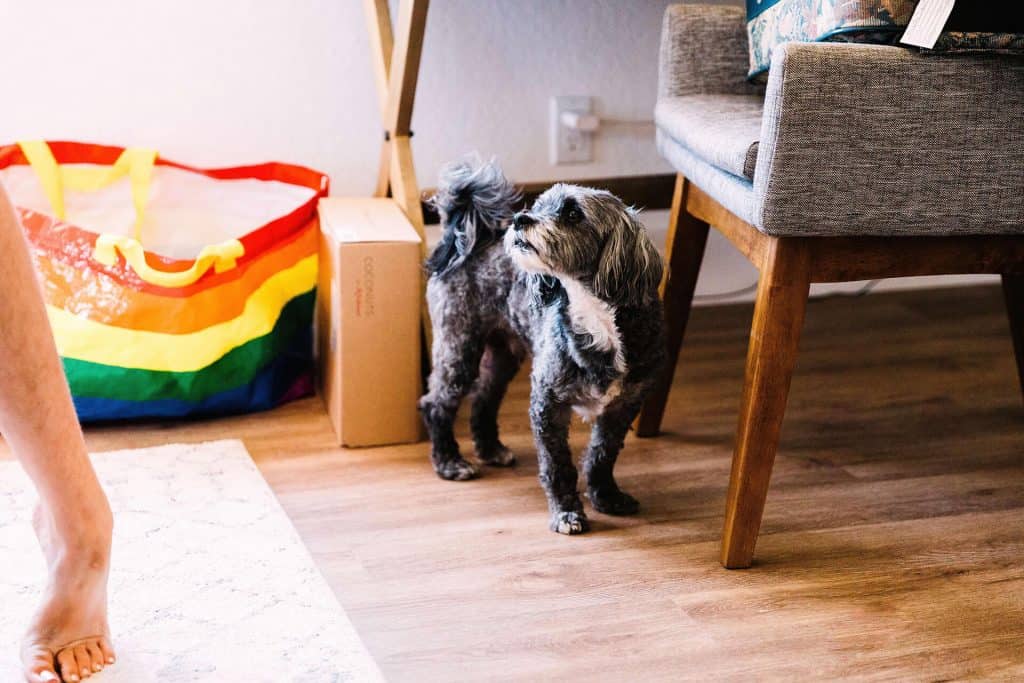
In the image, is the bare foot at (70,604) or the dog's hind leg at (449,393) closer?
the bare foot at (70,604)

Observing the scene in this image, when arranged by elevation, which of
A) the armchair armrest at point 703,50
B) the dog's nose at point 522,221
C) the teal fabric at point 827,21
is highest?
the teal fabric at point 827,21

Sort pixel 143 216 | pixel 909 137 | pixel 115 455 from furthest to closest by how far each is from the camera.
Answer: pixel 143 216 < pixel 115 455 < pixel 909 137

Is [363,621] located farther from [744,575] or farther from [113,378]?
[113,378]

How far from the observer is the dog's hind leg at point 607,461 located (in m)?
1.71

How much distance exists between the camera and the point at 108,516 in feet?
4.22

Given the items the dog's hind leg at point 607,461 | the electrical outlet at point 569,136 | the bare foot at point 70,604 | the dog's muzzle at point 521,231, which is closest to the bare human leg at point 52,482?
the bare foot at point 70,604

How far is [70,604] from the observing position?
1.27m

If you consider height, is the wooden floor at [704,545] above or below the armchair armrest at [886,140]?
below

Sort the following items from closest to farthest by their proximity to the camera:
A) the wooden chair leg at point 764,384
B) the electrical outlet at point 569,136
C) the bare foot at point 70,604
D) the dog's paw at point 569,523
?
the bare foot at point 70,604 < the wooden chair leg at point 764,384 < the dog's paw at point 569,523 < the electrical outlet at point 569,136

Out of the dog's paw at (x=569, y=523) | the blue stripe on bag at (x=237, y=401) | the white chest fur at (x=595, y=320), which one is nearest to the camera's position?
the white chest fur at (x=595, y=320)

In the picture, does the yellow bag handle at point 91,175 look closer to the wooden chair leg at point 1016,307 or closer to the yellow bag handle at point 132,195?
the yellow bag handle at point 132,195

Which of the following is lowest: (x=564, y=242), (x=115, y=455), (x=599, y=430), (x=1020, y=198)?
(x=115, y=455)

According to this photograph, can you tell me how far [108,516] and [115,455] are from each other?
0.61 m

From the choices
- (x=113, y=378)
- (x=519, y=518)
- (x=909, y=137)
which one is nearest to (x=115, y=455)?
(x=113, y=378)
